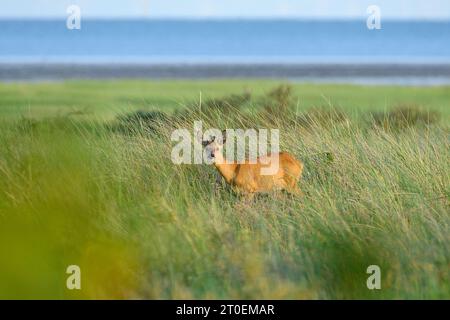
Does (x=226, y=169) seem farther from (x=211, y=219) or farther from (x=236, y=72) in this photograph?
(x=236, y=72)

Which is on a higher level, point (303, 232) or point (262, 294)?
point (303, 232)

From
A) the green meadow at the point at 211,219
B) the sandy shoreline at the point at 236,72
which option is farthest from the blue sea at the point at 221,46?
the green meadow at the point at 211,219

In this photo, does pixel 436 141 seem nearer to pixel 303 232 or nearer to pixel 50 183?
pixel 303 232

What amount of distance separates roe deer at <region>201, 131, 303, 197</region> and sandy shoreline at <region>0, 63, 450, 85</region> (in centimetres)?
3140

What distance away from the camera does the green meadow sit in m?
5.94

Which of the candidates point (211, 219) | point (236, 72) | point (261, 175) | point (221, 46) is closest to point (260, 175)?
point (261, 175)

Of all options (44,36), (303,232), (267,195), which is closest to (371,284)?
(303,232)

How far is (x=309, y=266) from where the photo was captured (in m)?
6.64

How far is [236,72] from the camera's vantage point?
48.5 m

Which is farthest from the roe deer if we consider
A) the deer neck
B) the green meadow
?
the green meadow

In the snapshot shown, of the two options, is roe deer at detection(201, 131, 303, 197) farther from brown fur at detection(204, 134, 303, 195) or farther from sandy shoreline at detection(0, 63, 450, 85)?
sandy shoreline at detection(0, 63, 450, 85)

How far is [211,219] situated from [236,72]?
135ft

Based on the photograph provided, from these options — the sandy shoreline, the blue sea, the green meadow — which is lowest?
the green meadow
